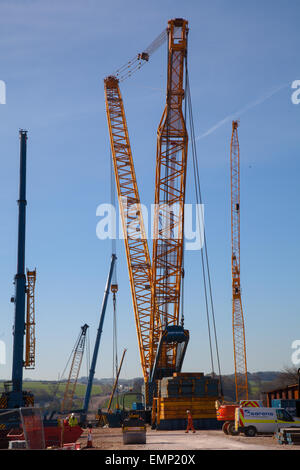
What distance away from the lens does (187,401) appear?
49094mm

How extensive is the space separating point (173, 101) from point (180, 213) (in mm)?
11610

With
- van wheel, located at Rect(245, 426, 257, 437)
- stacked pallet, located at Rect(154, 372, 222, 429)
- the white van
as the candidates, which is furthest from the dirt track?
stacked pallet, located at Rect(154, 372, 222, 429)

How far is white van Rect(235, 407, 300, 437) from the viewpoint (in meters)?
35.5

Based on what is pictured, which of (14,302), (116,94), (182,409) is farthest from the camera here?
(116,94)

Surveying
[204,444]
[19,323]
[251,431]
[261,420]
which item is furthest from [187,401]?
[204,444]

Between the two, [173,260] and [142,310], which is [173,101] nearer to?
[173,260]

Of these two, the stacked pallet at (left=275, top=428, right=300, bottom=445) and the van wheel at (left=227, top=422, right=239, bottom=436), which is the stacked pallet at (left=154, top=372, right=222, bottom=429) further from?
the stacked pallet at (left=275, top=428, right=300, bottom=445)

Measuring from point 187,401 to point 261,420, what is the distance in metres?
14.0

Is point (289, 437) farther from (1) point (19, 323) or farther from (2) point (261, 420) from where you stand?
(1) point (19, 323)

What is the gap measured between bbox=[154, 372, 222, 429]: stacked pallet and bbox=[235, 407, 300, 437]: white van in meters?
12.4
